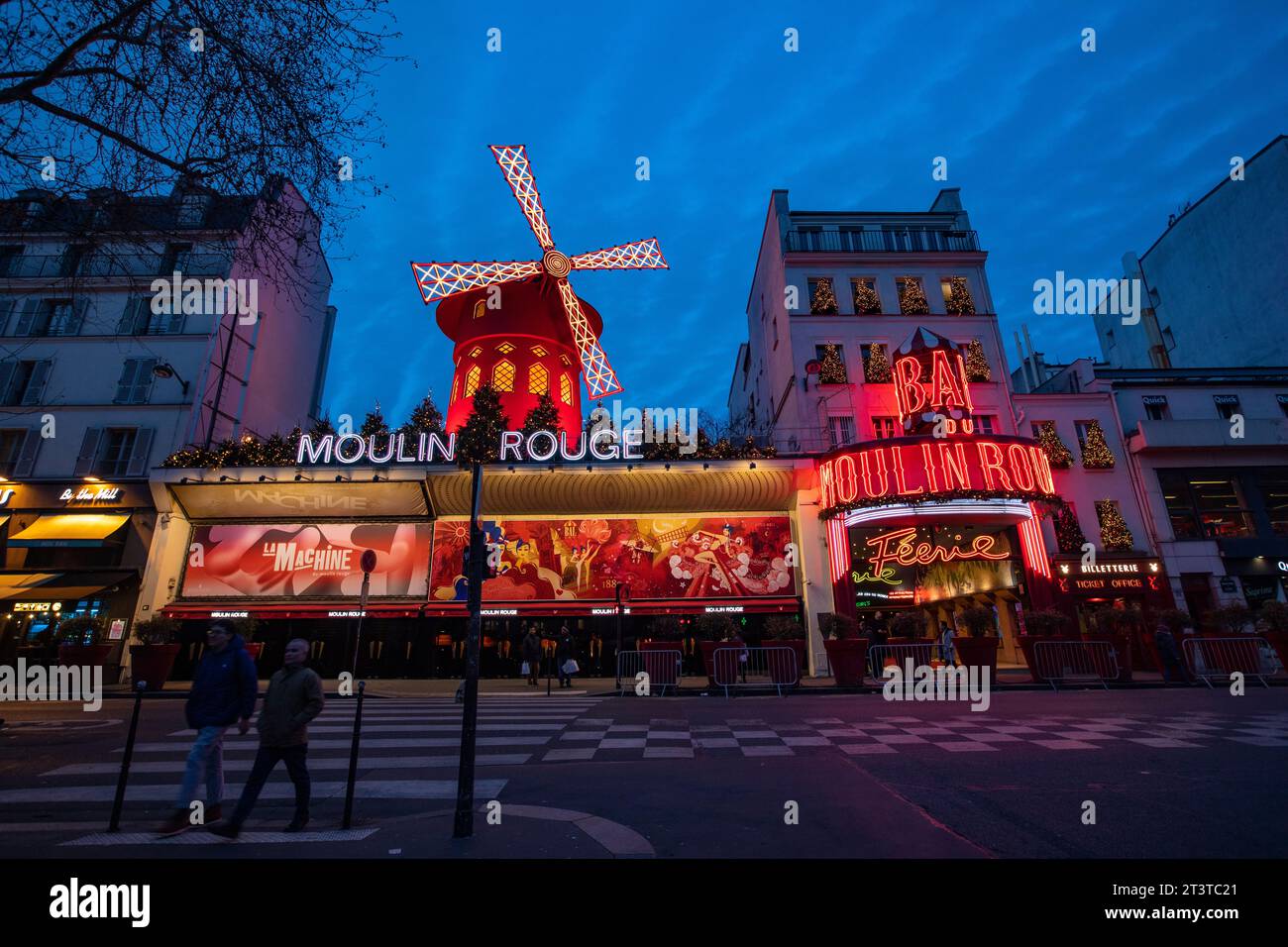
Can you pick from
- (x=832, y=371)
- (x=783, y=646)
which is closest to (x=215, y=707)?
(x=783, y=646)

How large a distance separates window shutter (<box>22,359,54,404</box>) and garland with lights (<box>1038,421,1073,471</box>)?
3525 cm

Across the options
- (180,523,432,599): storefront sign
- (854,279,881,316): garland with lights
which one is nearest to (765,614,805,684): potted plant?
(180,523,432,599): storefront sign

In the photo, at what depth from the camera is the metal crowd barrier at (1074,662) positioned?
1484cm

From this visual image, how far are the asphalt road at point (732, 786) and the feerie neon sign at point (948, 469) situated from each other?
300 inches

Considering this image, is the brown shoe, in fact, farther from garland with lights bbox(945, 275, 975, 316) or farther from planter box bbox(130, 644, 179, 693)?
garland with lights bbox(945, 275, 975, 316)

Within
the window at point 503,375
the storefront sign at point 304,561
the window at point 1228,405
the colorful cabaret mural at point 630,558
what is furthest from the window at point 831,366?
the storefront sign at point 304,561

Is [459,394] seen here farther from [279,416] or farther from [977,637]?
[977,637]

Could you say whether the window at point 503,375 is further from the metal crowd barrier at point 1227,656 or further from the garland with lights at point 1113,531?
the metal crowd barrier at point 1227,656

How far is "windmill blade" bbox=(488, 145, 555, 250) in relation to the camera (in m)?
27.2

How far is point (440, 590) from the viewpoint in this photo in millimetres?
19266

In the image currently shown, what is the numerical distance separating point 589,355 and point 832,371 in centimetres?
1042

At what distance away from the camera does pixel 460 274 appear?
25391 millimetres

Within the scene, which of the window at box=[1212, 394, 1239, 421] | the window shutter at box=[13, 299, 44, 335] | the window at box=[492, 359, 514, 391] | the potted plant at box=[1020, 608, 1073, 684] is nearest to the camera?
the potted plant at box=[1020, 608, 1073, 684]

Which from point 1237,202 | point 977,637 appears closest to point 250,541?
point 977,637
